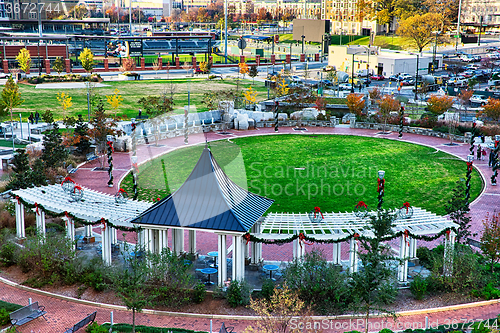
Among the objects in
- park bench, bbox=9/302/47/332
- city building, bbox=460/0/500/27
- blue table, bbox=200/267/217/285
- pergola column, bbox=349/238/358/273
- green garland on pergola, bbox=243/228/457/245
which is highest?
city building, bbox=460/0/500/27

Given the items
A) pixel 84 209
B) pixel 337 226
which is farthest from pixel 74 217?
pixel 337 226

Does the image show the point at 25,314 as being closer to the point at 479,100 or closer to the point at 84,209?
the point at 84,209

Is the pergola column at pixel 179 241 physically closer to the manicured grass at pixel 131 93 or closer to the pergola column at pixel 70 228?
the pergola column at pixel 70 228

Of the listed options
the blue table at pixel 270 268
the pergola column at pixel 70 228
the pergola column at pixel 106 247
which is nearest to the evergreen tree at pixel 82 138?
the pergola column at pixel 70 228

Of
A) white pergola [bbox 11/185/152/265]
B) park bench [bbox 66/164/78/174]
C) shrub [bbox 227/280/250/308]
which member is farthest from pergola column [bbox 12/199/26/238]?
park bench [bbox 66/164/78/174]

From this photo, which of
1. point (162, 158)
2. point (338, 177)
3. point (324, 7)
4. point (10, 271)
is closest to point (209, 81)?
point (162, 158)

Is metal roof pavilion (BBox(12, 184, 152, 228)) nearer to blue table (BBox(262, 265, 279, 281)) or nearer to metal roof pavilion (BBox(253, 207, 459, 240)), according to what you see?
blue table (BBox(262, 265, 279, 281))

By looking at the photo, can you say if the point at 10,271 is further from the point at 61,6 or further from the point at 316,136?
the point at 61,6
